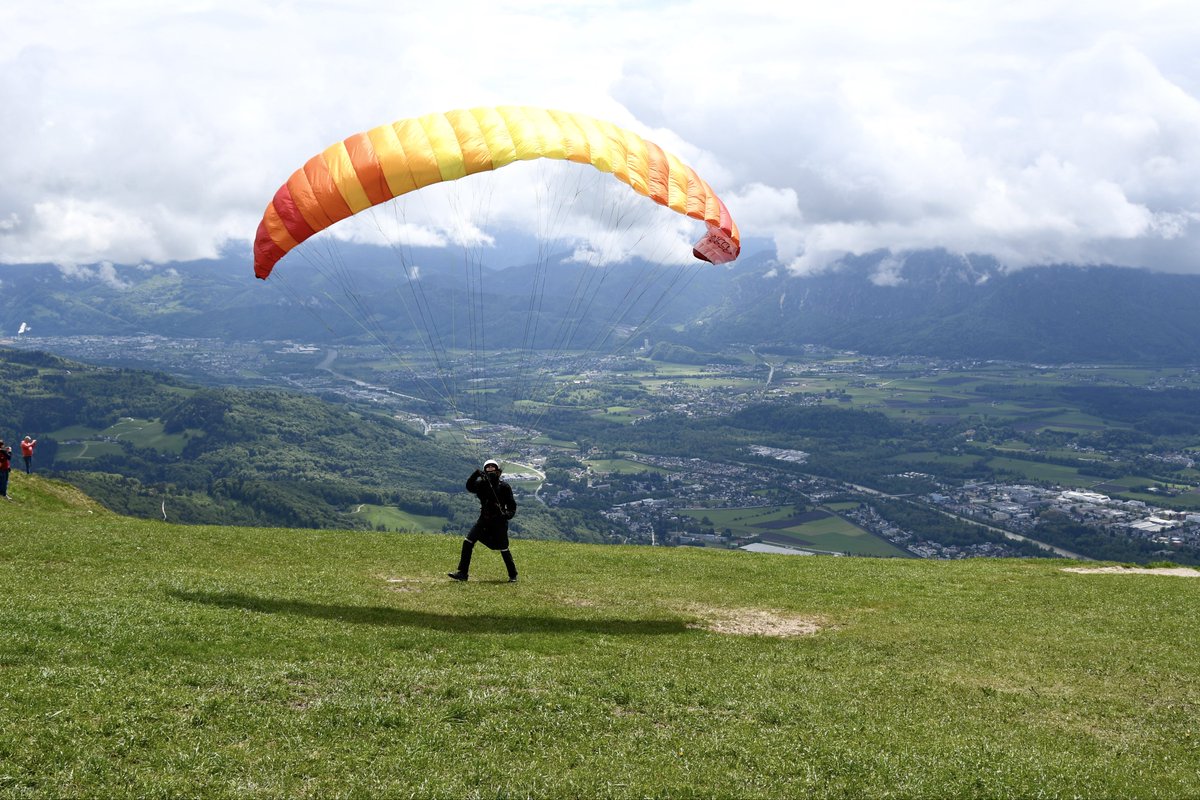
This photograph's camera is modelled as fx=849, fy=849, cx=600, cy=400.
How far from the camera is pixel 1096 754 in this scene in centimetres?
1366

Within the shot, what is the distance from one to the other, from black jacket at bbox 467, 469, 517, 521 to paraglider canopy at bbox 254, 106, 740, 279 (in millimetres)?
7874

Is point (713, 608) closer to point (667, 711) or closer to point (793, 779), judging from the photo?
point (667, 711)

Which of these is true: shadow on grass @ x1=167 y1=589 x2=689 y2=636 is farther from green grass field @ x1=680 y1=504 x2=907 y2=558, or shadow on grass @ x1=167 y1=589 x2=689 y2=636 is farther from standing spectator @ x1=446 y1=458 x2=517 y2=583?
green grass field @ x1=680 y1=504 x2=907 y2=558

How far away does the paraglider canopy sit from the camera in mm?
22812

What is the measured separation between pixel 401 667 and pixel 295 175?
549 inches

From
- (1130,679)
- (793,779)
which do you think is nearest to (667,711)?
(793,779)

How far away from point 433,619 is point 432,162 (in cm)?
1200

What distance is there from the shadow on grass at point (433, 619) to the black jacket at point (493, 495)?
344 cm

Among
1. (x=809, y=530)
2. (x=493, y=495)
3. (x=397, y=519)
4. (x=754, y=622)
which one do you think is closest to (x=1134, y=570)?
(x=754, y=622)

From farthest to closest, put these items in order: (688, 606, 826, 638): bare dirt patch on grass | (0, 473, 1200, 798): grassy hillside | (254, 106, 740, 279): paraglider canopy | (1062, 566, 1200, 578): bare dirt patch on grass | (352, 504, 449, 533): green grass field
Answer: (352, 504, 449, 533): green grass field < (1062, 566, 1200, 578): bare dirt patch on grass < (254, 106, 740, 279): paraglider canopy < (688, 606, 826, 638): bare dirt patch on grass < (0, 473, 1200, 798): grassy hillside

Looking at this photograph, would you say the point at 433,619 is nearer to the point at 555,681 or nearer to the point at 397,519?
the point at 555,681

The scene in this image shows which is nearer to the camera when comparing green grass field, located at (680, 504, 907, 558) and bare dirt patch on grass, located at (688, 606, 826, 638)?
bare dirt patch on grass, located at (688, 606, 826, 638)

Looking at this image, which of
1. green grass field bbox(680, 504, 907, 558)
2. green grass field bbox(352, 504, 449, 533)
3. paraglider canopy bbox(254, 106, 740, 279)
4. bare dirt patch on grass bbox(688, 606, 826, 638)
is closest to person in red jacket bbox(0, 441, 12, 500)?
paraglider canopy bbox(254, 106, 740, 279)

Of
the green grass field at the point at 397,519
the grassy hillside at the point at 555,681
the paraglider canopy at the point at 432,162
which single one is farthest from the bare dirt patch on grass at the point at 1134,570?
the green grass field at the point at 397,519
